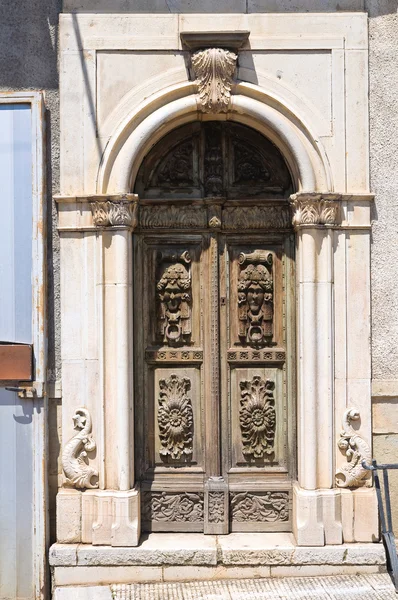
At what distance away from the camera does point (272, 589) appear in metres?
5.36

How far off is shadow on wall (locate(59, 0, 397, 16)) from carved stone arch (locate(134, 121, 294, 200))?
0.92 m

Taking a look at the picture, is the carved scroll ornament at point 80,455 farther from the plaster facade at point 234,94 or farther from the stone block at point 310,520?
the stone block at point 310,520

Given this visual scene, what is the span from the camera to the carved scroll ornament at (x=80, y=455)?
5559 millimetres

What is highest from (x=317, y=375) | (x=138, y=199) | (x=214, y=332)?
(x=138, y=199)

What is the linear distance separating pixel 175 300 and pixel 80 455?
5.03 feet

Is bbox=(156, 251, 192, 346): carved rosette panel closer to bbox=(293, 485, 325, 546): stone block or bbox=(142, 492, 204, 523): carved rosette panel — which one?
bbox=(142, 492, 204, 523): carved rosette panel

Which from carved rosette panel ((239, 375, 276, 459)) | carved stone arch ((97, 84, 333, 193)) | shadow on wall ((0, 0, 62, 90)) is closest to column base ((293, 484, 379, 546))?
carved rosette panel ((239, 375, 276, 459))

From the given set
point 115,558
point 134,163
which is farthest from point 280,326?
point 115,558

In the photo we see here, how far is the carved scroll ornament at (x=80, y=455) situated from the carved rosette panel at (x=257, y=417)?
1.32m

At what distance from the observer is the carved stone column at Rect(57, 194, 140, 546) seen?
554cm

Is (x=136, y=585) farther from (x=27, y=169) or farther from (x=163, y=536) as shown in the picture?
(x=27, y=169)

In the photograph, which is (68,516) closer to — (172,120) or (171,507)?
(171,507)

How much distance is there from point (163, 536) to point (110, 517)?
54cm

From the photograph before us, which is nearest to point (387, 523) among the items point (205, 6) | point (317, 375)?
point (317, 375)
